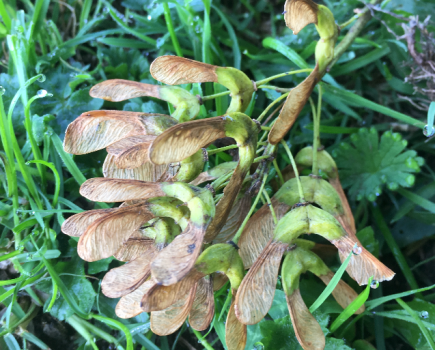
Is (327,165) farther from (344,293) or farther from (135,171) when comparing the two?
(135,171)

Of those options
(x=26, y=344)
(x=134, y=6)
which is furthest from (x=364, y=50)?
(x=26, y=344)

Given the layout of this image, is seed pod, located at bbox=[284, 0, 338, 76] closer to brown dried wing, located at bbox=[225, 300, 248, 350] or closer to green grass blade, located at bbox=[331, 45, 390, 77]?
green grass blade, located at bbox=[331, 45, 390, 77]

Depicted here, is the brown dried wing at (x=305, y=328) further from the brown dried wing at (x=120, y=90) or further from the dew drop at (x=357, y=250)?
the brown dried wing at (x=120, y=90)

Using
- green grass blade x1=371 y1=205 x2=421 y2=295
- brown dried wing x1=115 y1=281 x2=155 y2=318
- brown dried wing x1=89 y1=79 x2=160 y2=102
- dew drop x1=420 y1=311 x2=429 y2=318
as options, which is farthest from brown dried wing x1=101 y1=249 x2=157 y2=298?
green grass blade x1=371 y1=205 x2=421 y2=295

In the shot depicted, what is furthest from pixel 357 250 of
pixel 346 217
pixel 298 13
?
pixel 298 13

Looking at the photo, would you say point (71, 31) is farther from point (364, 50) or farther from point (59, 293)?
point (364, 50)
